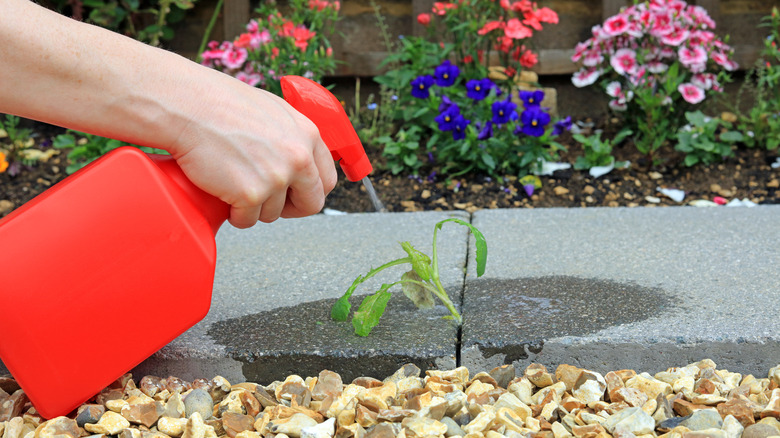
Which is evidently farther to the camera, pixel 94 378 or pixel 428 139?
pixel 428 139

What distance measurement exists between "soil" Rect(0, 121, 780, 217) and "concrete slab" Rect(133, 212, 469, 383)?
54cm

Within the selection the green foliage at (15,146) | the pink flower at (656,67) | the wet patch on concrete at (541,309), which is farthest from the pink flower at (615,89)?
the green foliage at (15,146)

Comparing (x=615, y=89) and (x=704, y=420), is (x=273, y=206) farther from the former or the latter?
(x=615, y=89)

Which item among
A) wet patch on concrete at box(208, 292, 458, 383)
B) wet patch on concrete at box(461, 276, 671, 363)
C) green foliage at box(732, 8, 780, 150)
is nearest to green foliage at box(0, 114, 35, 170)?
wet patch on concrete at box(208, 292, 458, 383)

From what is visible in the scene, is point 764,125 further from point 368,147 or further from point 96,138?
point 96,138

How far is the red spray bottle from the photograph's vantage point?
89 centimetres

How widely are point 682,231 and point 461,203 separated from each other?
782 mm

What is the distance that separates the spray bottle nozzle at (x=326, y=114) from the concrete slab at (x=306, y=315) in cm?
29

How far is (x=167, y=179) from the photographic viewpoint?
36.9 inches

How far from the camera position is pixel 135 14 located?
3.08 meters

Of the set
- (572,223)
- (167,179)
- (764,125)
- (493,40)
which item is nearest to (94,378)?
(167,179)

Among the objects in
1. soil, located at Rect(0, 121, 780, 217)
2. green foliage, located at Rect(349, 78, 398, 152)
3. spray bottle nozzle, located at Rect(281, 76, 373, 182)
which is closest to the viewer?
spray bottle nozzle, located at Rect(281, 76, 373, 182)

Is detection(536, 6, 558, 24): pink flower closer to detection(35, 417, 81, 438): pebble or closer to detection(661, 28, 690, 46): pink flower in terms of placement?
detection(661, 28, 690, 46): pink flower

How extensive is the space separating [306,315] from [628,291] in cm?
58
